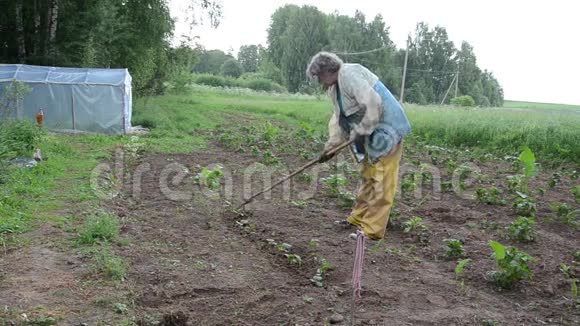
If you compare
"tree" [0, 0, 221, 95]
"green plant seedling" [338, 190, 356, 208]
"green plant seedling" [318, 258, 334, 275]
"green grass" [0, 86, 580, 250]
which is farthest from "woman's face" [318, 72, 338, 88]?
"tree" [0, 0, 221, 95]

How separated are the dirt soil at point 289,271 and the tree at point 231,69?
208 ft

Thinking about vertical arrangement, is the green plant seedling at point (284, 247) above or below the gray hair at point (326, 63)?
below

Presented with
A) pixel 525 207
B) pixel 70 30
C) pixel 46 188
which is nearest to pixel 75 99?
pixel 70 30

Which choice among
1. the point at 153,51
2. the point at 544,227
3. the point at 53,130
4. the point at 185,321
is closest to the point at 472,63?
the point at 153,51

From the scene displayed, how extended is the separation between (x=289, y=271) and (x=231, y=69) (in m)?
66.5

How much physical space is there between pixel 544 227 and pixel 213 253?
12.7ft

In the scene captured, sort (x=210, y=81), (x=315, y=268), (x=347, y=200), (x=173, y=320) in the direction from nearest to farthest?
(x=173, y=320) < (x=315, y=268) < (x=347, y=200) < (x=210, y=81)

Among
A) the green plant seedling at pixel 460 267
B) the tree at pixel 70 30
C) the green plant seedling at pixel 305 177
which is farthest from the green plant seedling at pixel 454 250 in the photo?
the tree at pixel 70 30

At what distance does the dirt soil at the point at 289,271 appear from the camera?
3744 mm

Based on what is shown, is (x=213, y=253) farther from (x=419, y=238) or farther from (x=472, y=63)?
(x=472, y=63)

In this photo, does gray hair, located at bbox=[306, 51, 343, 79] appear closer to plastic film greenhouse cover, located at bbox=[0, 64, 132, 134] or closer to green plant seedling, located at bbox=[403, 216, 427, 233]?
green plant seedling, located at bbox=[403, 216, 427, 233]

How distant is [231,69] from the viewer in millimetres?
69312

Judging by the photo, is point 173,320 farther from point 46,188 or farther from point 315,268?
point 46,188

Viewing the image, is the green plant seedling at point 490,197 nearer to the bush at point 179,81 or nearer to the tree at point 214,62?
the bush at point 179,81
